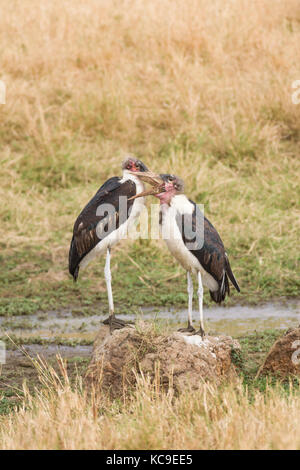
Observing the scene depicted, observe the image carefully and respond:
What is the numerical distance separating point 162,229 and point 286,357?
1022mm

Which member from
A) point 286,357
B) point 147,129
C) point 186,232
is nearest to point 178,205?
point 186,232

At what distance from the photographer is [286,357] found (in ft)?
17.2

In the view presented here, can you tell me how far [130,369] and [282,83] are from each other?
6.29 meters

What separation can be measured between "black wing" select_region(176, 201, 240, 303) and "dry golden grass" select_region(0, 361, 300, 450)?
3.52 feet

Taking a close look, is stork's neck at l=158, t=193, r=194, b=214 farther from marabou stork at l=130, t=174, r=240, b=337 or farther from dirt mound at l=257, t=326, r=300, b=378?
dirt mound at l=257, t=326, r=300, b=378

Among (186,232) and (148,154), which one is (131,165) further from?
(148,154)

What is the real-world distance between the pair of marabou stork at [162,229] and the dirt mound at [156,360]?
0.58 feet

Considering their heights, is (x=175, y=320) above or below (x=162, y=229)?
below

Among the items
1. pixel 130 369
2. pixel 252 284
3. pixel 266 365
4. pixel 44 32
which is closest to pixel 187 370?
pixel 130 369

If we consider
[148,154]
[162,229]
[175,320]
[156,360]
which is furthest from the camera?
[148,154]

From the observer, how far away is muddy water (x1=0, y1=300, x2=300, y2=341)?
6.61 meters

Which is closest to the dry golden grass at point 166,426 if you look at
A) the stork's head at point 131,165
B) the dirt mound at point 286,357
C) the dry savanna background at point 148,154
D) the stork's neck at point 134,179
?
the dry savanna background at point 148,154

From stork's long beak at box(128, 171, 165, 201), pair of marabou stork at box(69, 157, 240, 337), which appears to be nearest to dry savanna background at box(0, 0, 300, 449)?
pair of marabou stork at box(69, 157, 240, 337)
